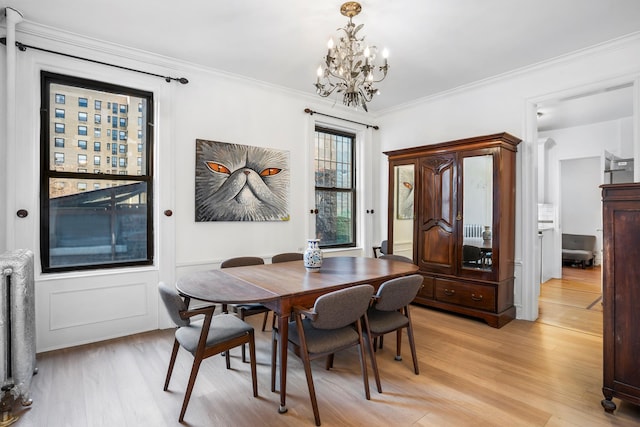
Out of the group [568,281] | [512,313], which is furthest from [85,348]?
[568,281]

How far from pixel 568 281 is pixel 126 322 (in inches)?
260

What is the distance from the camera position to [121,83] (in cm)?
316

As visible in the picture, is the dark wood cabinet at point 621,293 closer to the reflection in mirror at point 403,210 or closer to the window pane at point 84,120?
the reflection in mirror at point 403,210

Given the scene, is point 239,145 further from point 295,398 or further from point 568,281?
point 568,281

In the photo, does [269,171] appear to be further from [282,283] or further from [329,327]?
[329,327]

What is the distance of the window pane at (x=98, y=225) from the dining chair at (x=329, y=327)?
82.8 inches

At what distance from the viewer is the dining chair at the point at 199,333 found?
75.8 inches

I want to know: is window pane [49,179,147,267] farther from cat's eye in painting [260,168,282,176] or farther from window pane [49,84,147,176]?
cat's eye in painting [260,168,282,176]

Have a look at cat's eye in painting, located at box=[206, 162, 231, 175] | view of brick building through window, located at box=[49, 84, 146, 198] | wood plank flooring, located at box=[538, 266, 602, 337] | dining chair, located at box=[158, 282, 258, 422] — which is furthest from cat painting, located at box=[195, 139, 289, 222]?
wood plank flooring, located at box=[538, 266, 602, 337]

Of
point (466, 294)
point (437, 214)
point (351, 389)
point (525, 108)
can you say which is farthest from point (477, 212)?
point (351, 389)

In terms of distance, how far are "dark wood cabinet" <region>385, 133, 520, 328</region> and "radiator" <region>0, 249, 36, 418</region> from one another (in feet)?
12.3

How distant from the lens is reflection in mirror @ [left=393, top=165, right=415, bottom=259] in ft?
13.9

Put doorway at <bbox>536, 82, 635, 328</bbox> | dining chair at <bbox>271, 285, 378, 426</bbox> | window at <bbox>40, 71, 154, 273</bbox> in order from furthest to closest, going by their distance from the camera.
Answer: doorway at <bbox>536, 82, 635, 328</bbox> < window at <bbox>40, 71, 154, 273</bbox> < dining chair at <bbox>271, 285, 378, 426</bbox>

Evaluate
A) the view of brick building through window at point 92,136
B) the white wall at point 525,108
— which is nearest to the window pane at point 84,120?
the view of brick building through window at point 92,136
